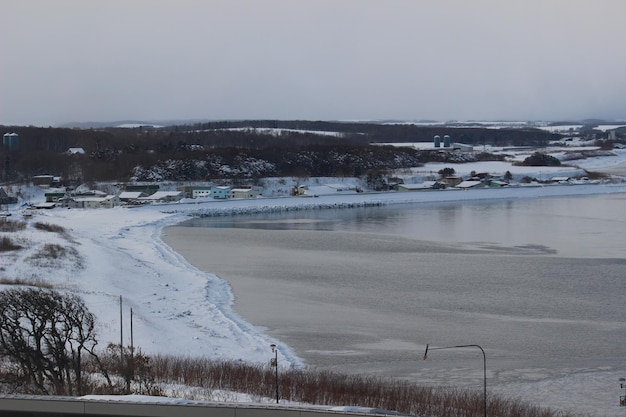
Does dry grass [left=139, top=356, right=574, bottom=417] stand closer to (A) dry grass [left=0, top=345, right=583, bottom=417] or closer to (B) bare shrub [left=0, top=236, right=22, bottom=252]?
(A) dry grass [left=0, top=345, right=583, bottom=417]

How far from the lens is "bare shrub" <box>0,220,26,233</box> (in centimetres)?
1242

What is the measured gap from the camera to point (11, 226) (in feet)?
42.4

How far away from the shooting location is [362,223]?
1538 centimetres

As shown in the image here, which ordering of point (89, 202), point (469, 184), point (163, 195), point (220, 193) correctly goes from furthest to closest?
point (469, 184) < point (220, 193) < point (163, 195) < point (89, 202)

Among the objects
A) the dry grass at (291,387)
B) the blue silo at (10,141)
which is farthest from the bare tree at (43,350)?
the blue silo at (10,141)

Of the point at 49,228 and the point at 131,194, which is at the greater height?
the point at 49,228

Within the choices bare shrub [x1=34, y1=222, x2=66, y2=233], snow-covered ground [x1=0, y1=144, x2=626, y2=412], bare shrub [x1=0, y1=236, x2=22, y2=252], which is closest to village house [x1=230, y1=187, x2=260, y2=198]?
snow-covered ground [x1=0, y1=144, x2=626, y2=412]

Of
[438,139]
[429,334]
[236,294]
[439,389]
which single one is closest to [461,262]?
[236,294]

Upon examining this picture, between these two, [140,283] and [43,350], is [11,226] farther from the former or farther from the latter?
[43,350]

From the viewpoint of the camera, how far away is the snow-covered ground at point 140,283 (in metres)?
6.15

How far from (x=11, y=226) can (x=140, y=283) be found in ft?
17.3

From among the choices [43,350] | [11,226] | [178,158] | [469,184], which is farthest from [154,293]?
[178,158]

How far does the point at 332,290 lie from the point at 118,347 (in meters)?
3.08

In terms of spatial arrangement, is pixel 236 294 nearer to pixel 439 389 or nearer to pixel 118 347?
pixel 118 347
